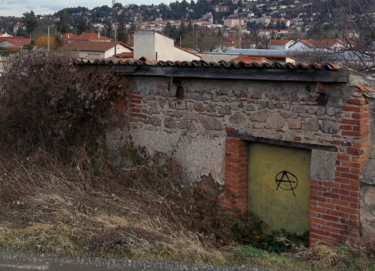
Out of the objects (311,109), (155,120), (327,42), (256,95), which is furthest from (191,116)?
(327,42)

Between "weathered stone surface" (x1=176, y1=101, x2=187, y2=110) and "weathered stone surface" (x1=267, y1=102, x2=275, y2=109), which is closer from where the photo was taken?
"weathered stone surface" (x1=267, y1=102, x2=275, y2=109)

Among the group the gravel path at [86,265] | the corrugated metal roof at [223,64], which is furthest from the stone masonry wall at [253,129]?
the gravel path at [86,265]

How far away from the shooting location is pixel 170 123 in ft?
26.9

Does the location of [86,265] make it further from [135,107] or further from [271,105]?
[135,107]

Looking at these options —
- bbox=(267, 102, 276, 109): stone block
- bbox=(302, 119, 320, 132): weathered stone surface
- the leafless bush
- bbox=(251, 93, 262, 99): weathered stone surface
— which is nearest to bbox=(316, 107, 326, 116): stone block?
bbox=(302, 119, 320, 132): weathered stone surface

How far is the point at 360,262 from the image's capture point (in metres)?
5.15

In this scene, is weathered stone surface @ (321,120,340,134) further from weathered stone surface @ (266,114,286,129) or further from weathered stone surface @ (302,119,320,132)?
weathered stone surface @ (266,114,286,129)

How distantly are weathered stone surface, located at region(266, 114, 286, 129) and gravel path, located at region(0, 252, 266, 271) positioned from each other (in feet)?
8.55

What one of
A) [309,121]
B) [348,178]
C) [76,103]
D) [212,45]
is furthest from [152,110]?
[212,45]

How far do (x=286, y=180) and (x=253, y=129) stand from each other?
853mm

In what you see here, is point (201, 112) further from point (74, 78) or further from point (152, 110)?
point (74, 78)

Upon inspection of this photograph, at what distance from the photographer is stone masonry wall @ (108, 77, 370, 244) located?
20.3 feet

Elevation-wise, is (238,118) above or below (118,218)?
above

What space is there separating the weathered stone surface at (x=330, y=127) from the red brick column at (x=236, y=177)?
1.35 metres
